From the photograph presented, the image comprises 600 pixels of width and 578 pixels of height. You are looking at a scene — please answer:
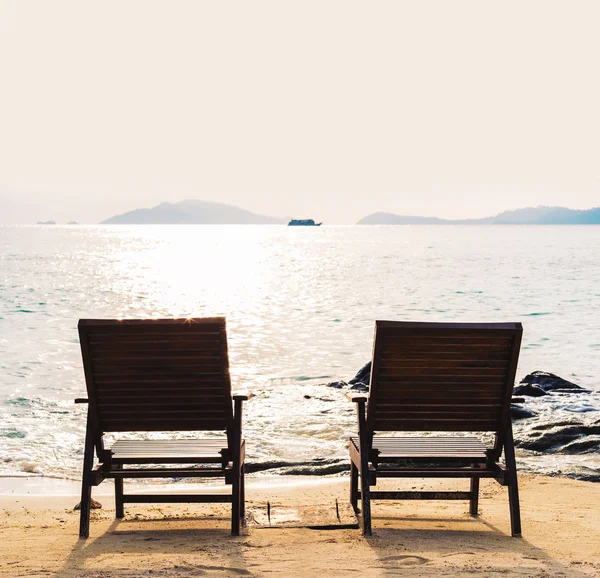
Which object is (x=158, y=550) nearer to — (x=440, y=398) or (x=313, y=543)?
(x=313, y=543)

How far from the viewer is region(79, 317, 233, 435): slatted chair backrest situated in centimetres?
473

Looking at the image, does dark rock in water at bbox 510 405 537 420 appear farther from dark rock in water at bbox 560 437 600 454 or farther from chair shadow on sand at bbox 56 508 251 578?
chair shadow on sand at bbox 56 508 251 578

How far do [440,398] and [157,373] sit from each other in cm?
181

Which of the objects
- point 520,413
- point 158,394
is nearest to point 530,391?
point 520,413

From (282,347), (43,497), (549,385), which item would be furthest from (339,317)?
(43,497)

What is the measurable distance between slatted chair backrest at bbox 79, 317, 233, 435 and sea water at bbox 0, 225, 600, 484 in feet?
10.4

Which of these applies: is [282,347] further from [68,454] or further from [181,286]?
[181,286]

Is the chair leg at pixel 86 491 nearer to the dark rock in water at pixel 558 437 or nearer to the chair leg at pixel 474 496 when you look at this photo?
the chair leg at pixel 474 496

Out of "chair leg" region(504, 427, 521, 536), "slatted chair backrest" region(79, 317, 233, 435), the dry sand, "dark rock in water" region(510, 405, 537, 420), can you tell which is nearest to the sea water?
"dark rock in water" region(510, 405, 537, 420)

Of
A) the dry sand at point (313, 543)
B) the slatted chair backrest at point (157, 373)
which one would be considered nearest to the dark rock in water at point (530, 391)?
the dry sand at point (313, 543)

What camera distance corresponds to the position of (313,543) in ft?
14.8

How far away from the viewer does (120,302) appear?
35.7 meters

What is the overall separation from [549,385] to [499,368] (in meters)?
8.47

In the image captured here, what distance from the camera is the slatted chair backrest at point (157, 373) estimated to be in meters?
4.73
